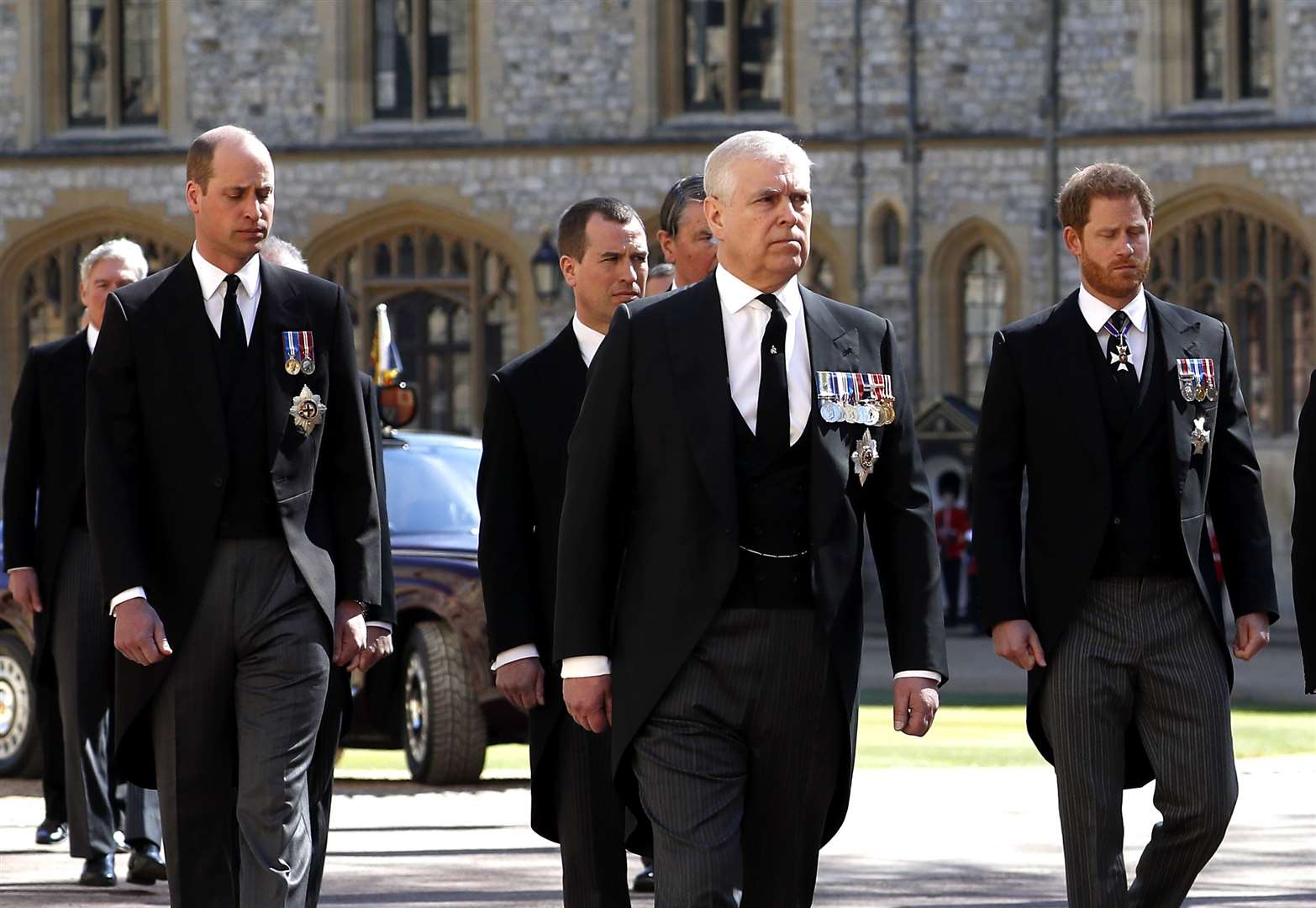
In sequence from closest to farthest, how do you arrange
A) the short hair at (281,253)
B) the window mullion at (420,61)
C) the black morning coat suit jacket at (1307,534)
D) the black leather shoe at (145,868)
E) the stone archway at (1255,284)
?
the black morning coat suit jacket at (1307,534), the short hair at (281,253), the black leather shoe at (145,868), the stone archway at (1255,284), the window mullion at (420,61)

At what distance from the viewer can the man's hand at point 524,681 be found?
18.0 ft

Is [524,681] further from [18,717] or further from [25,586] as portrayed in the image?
[18,717]

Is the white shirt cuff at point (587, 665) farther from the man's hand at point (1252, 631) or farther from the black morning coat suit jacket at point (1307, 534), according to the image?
the black morning coat suit jacket at point (1307, 534)

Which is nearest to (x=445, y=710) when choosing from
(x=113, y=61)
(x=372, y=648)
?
(x=372, y=648)

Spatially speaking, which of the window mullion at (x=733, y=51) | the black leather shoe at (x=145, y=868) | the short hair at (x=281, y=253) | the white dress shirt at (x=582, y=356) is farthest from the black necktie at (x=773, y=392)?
the window mullion at (x=733, y=51)

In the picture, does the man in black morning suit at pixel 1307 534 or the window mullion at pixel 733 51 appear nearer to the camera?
the man in black morning suit at pixel 1307 534

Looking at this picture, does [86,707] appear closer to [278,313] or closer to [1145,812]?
[278,313]

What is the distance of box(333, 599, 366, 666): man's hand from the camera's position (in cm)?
568

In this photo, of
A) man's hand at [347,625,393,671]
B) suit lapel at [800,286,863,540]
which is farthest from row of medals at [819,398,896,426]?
man's hand at [347,625,393,671]

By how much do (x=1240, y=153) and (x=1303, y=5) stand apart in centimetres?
164

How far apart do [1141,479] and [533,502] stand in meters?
1.33

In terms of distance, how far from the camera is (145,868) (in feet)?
26.1

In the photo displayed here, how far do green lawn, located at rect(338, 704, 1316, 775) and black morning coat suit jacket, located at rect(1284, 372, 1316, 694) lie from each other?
5652mm

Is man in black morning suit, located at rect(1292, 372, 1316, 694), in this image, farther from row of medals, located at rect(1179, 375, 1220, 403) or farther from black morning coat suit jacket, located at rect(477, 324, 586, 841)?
black morning coat suit jacket, located at rect(477, 324, 586, 841)
